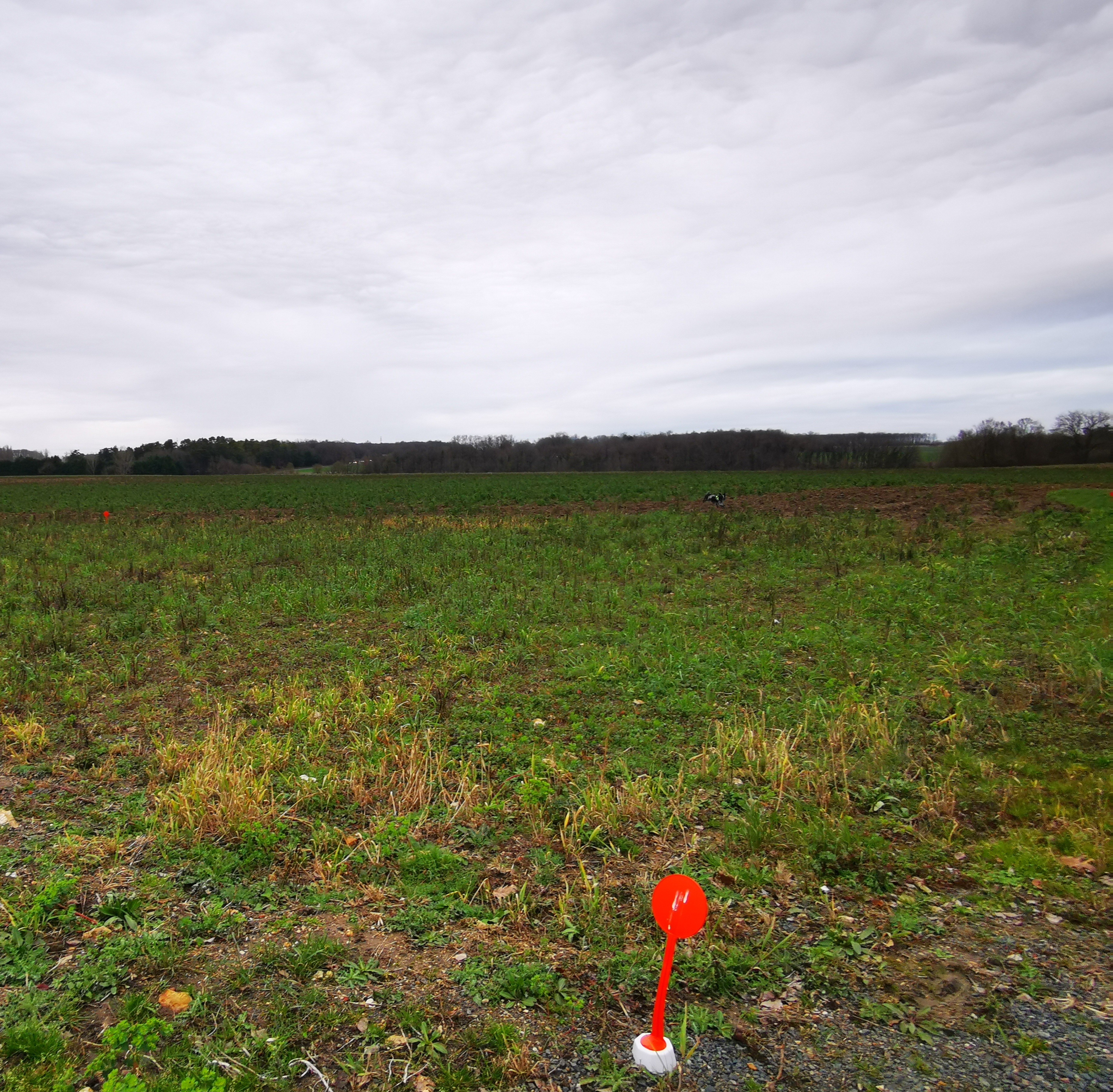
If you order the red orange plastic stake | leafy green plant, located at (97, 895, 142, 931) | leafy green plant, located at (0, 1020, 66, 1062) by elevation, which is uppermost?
the red orange plastic stake

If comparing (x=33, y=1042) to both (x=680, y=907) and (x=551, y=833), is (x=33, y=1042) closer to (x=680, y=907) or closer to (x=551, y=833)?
(x=680, y=907)

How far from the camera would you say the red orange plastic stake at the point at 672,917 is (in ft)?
9.73

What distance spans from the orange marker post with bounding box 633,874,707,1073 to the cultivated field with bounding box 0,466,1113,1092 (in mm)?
116

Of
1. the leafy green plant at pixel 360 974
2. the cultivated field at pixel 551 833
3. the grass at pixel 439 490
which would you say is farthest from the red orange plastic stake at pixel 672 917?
the grass at pixel 439 490

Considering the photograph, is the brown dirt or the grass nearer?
the brown dirt

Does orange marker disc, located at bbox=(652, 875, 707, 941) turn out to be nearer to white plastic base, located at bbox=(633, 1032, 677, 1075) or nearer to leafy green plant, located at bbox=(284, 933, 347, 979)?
white plastic base, located at bbox=(633, 1032, 677, 1075)

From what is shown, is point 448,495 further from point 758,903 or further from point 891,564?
point 758,903

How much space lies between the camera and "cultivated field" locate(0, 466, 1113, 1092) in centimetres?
322

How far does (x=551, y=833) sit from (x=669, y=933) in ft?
7.60

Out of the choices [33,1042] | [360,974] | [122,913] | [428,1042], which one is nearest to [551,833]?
[360,974]

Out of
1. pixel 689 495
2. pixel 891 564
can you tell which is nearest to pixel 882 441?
pixel 689 495

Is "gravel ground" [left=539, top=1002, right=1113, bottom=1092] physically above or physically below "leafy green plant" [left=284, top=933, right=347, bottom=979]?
below

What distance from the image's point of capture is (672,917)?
3.00 m

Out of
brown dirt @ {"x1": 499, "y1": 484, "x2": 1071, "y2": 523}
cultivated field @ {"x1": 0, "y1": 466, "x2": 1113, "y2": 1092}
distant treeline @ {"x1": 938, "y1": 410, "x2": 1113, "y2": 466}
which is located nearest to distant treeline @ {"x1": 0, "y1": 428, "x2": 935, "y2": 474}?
distant treeline @ {"x1": 938, "y1": 410, "x2": 1113, "y2": 466}
